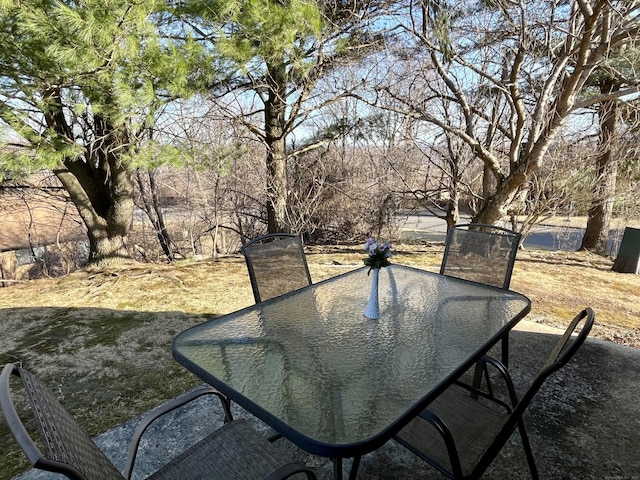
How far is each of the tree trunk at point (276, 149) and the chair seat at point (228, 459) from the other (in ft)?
13.1

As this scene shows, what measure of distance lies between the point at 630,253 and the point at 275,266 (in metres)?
5.03

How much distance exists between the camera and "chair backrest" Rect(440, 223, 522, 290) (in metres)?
2.11

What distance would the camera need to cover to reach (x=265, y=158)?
18.4ft

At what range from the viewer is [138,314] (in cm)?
321

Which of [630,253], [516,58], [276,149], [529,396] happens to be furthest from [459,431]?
[630,253]

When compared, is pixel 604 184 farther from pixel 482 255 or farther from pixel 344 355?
pixel 344 355

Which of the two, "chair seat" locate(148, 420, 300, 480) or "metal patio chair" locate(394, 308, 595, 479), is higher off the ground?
"metal patio chair" locate(394, 308, 595, 479)

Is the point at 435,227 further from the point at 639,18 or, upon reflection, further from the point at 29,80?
the point at 29,80

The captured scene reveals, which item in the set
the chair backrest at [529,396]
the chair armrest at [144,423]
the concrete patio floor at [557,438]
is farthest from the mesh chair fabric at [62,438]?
the chair backrest at [529,396]

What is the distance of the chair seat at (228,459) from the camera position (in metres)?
1.07

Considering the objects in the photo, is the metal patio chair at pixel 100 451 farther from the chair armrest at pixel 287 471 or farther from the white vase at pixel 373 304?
the white vase at pixel 373 304

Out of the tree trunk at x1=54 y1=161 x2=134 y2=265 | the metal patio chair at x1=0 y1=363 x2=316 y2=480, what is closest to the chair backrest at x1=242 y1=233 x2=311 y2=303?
the metal patio chair at x1=0 y1=363 x2=316 y2=480

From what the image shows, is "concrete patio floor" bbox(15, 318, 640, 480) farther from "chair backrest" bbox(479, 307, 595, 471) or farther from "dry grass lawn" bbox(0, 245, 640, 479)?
"chair backrest" bbox(479, 307, 595, 471)

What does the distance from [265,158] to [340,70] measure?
182 cm
